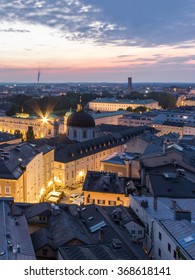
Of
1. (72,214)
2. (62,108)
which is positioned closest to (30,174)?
(72,214)

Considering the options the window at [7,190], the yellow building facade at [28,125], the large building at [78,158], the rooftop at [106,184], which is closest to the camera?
the window at [7,190]

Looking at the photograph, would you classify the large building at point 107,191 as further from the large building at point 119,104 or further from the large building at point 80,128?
the large building at point 119,104

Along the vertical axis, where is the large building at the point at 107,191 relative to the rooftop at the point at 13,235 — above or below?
below

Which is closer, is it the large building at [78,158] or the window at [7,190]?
the window at [7,190]

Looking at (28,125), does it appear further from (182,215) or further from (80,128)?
(182,215)

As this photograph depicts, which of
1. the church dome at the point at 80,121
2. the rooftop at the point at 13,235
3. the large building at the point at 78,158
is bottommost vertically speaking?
the large building at the point at 78,158

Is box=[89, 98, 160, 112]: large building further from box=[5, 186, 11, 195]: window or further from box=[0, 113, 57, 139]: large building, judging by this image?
box=[5, 186, 11, 195]: window

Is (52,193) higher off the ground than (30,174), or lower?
lower

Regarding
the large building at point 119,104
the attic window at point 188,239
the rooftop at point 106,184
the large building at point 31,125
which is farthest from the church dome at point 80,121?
the large building at point 119,104

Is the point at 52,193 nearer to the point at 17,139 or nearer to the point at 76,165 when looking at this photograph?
the point at 76,165

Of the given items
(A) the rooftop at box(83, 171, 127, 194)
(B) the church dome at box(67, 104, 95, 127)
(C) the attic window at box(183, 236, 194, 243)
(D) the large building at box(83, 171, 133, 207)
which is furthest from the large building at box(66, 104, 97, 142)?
(C) the attic window at box(183, 236, 194, 243)

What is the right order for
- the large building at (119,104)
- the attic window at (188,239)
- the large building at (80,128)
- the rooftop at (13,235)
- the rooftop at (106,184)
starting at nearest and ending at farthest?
the rooftop at (13,235), the attic window at (188,239), the rooftop at (106,184), the large building at (80,128), the large building at (119,104)
